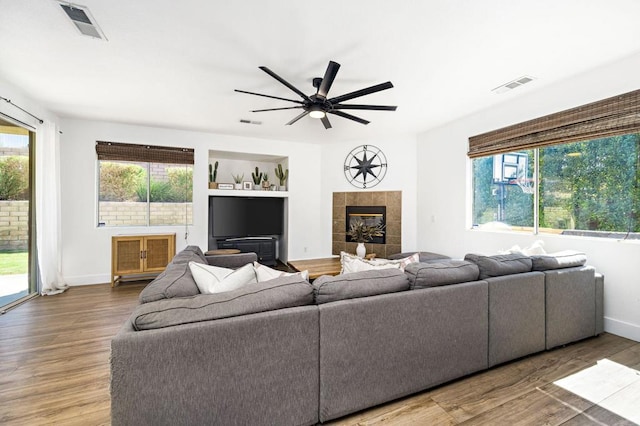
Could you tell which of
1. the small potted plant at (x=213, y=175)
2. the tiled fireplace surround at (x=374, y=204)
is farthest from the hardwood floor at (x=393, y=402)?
the tiled fireplace surround at (x=374, y=204)

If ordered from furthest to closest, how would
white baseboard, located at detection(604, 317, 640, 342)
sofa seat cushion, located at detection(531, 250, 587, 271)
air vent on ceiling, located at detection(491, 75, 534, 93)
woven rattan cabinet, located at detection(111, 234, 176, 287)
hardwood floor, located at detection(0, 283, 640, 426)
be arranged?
woven rattan cabinet, located at detection(111, 234, 176, 287) → air vent on ceiling, located at detection(491, 75, 534, 93) → white baseboard, located at detection(604, 317, 640, 342) → sofa seat cushion, located at detection(531, 250, 587, 271) → hardwood floor, located at detection(0, 283, 640, 426)

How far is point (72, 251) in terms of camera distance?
170 inches

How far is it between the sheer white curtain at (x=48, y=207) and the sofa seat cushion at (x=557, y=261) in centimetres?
561

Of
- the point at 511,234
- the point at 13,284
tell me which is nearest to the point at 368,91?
the point at 511,234

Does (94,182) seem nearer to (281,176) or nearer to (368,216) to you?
(281,176)

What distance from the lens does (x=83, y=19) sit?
2.04m

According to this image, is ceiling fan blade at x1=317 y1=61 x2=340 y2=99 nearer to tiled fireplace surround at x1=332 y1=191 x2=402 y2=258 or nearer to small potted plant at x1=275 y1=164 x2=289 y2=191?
tiled fireplace surround at x1=332 y1=191 x2=402 y2=258

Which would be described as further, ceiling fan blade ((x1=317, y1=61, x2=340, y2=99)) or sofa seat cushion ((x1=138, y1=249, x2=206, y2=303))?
ceiling fan blade ((x1=317, y1=61, x2=340, y2=99))

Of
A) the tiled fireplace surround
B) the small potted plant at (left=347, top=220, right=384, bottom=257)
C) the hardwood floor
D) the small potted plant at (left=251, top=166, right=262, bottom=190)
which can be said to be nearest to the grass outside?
the hardwood floor

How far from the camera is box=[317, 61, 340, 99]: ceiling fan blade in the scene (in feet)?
7.17

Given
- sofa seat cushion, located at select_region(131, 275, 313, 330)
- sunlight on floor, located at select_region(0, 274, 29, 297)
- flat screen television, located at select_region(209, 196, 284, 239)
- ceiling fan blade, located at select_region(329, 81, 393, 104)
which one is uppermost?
ceiling fan blade, located at select_region(329, 81, 393, 104)

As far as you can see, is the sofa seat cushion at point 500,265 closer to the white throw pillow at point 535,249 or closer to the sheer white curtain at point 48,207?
the white throw pillow at point 535,249

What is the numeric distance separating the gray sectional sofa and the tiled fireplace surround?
9.92ft

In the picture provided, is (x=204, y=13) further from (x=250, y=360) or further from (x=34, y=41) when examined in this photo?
(x=250, y=360)
